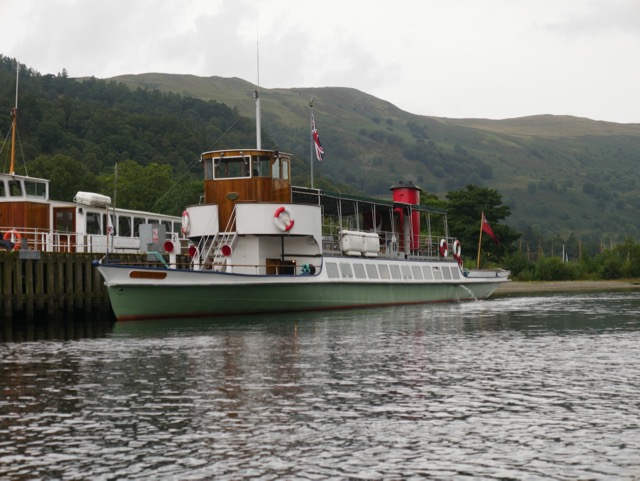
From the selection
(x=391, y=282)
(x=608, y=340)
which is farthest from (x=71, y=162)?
(x=608, y=340)

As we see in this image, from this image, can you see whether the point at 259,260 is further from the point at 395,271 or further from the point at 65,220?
the point at 65,220

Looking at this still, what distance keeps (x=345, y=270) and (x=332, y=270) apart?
4.80 ft

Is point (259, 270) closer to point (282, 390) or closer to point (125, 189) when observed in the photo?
point (282, 390)

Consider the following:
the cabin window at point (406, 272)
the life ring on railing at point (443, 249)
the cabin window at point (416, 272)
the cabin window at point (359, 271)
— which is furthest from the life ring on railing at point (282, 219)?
the life ring on railing at point (443, 249)

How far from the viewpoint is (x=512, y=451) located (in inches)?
547

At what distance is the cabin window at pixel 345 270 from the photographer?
1854 inches

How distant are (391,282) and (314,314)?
894 cm

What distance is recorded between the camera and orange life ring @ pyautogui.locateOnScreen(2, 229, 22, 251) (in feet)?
140

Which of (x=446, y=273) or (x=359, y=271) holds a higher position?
(x=359, y=271)

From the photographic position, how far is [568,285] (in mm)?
95938

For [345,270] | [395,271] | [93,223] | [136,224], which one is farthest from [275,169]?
[136,224]

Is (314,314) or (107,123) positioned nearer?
(314,314)

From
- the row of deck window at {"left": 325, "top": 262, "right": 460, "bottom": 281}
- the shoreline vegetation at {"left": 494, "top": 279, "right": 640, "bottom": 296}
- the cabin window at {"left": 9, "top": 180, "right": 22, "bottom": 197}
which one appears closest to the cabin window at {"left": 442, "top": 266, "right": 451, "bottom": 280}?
the row of deck window at {"left": 325, "top": 262, "right": 460, "bottom": 281}

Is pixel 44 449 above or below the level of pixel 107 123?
below
